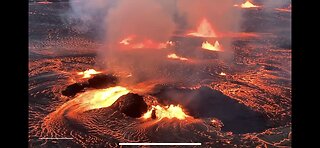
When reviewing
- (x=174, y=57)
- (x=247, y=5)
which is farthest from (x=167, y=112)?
(x=247, y=5)

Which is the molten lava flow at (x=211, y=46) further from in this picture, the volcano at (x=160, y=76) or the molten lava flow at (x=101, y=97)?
the molten lava flow at (x=101, y=97)

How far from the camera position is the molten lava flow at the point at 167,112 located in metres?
2.31

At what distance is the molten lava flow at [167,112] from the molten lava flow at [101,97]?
8.3 inches

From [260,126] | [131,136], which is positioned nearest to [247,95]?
[260,126]

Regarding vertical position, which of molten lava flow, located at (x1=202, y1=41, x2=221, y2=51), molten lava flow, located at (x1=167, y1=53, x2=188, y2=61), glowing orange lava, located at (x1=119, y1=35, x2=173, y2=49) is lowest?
molten lava flow, located at (x1=167, y1=53, x2=188, y2=61)

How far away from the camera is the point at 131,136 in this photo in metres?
2.25

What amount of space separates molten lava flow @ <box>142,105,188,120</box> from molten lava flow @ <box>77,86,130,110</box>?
21cm

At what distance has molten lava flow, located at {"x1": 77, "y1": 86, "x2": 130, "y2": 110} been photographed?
234 cm

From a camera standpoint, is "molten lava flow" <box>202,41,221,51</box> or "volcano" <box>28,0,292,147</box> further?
"molten lava flow" <box>202,41,221,51</box>

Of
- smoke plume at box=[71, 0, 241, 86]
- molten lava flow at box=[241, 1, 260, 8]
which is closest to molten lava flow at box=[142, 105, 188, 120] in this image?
smoke plume at box=[71, 0, 241, 86]

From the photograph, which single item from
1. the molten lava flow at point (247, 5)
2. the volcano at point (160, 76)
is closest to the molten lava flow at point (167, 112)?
the volcano at point (160, 76)

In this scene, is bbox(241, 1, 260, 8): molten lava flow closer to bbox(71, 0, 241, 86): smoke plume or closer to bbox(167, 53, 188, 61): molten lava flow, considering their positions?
bbox(71, 0, 241, 86): smoke plume

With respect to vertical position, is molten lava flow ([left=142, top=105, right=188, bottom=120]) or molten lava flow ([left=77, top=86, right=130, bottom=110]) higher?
molten lava flow ([left=77, top=86, right=130, bottom=110])

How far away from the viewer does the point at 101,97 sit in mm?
2363
